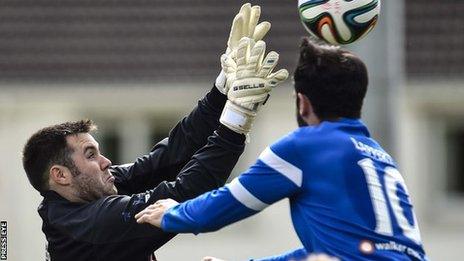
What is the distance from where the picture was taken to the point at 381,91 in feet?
31.8

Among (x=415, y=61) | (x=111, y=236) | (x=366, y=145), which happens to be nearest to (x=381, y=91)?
(x=111, y=236)

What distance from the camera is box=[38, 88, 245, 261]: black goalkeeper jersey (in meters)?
6.34

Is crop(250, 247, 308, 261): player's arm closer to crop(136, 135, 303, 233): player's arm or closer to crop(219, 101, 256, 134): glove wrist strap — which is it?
crop(136, 135, 303, 233): player's arm

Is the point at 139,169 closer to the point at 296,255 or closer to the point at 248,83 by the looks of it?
the point at 248,83

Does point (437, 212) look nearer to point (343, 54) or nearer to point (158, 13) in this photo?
point (158, 13)

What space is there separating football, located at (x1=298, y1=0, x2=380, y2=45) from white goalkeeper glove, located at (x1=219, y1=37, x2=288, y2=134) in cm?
32

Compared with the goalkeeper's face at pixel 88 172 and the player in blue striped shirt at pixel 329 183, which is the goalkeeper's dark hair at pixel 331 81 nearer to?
the player in blue striped shirt at pixel 329 183

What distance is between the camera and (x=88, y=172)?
673cm

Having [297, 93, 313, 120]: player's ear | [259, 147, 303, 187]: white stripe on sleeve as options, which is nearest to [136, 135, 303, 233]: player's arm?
[259, 147, 303, 187]: white stripe on sleeve

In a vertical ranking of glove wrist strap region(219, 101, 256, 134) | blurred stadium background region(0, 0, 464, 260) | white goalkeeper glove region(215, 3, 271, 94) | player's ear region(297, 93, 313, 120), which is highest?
white goalkeeper glove region(215, 3, 271, 94)

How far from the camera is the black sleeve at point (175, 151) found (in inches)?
268

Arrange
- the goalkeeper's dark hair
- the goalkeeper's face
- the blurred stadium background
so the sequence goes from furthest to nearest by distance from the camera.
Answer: the blurred stadium background < the goalkeeper's face < the goalkeeper's dark hair

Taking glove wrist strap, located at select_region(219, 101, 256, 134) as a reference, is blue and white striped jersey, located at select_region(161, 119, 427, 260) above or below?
below

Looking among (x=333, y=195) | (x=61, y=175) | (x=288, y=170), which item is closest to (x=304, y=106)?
(x=288, y=170)
